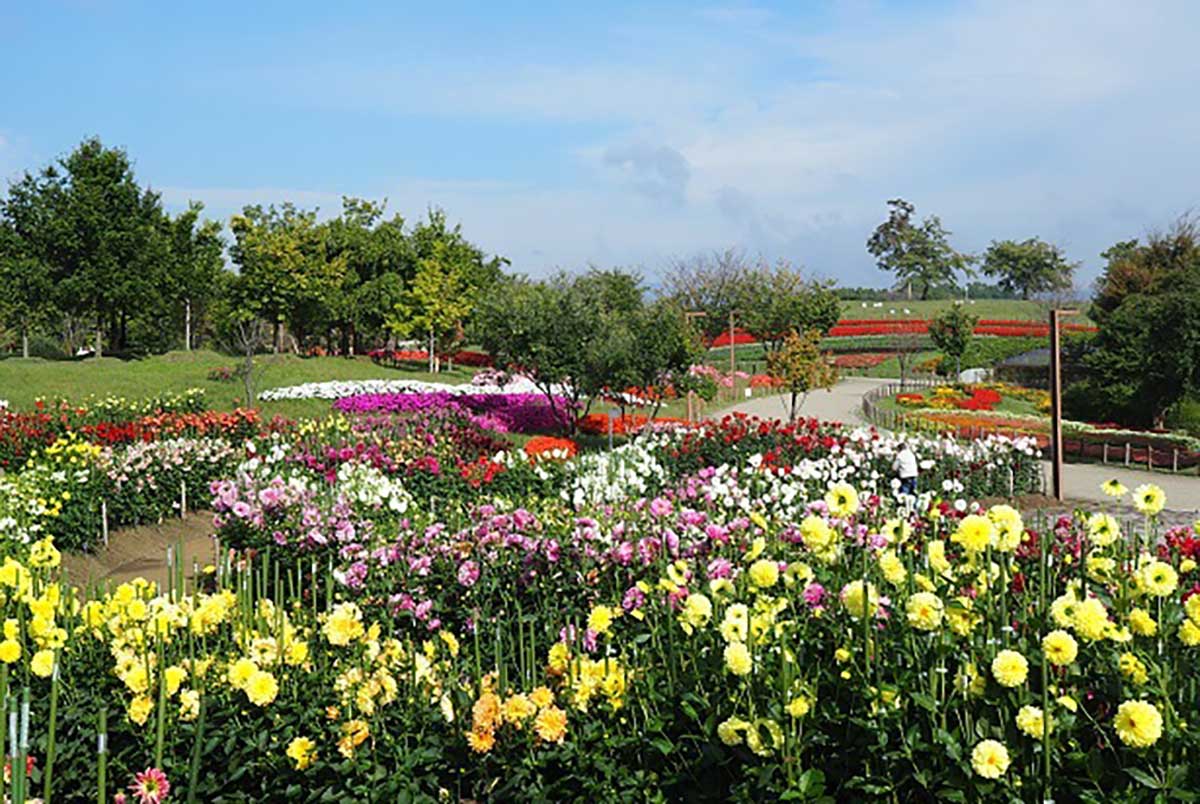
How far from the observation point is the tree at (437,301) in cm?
3499

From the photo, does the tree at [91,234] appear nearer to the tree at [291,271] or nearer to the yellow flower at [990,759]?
the tree at [291,271]

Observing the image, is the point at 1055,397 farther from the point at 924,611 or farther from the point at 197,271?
the point at 197,271

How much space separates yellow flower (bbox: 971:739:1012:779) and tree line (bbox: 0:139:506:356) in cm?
3068

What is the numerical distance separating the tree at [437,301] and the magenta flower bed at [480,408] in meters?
12.2

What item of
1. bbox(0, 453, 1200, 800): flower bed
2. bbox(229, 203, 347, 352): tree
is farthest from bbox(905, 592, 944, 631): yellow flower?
bbox(229, 203, 347, 352): tree

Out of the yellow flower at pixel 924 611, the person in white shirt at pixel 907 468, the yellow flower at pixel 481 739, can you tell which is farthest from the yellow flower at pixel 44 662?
the person in white shirt at pixel 907 468

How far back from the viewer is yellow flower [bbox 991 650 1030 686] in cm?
255

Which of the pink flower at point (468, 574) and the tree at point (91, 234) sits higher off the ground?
the tree at point (91, 234)

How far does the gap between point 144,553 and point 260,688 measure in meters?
7.42

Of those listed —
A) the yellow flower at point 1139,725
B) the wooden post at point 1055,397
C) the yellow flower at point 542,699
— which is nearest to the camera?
the yellow flower at point 1139,725

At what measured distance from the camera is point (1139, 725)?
2.40 m

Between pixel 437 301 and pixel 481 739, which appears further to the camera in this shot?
pixel 437 301

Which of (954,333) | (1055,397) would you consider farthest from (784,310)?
(1055,397)

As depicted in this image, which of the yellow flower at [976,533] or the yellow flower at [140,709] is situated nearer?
the yellow flower at [976,533]
